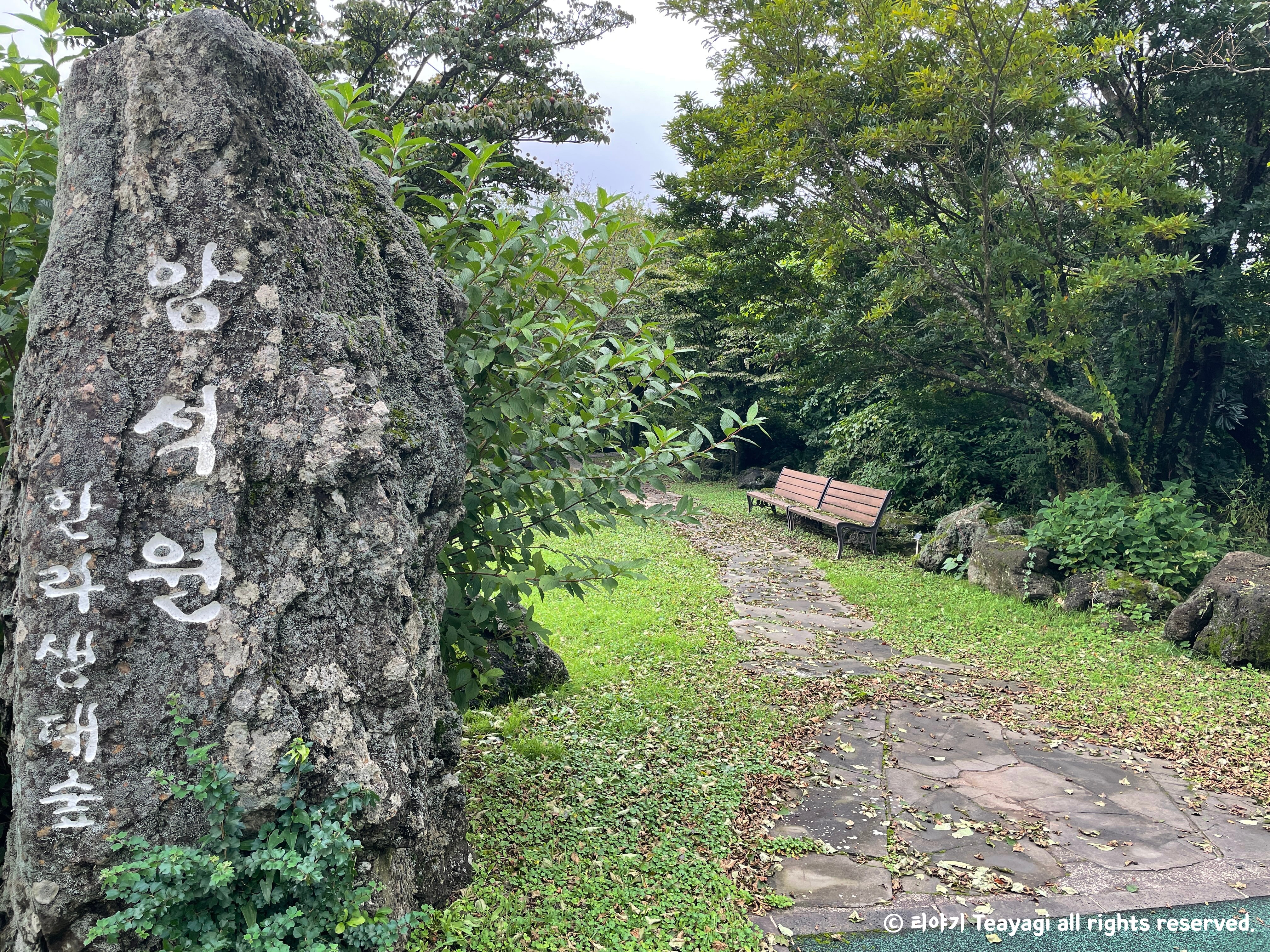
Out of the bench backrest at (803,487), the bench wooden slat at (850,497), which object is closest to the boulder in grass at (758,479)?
the bench backrest at (803,487)

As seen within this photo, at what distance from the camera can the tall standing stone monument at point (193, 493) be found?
6.18ft

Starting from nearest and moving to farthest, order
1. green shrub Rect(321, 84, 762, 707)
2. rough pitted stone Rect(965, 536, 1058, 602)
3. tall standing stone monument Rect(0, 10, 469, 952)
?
tall standing stone monument Rect(0, 10, 469, 952) → green shrub Rect(321, 84, 762, 707) → rough pitted stone Rect(965, 536, 1058, 602)

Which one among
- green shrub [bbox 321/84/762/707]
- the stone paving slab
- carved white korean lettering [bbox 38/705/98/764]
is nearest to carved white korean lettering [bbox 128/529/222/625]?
carved white korean lettering [bbox 38/705/98/764]

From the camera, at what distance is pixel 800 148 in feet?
→ 25.1

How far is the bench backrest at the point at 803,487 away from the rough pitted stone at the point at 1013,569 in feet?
11.3

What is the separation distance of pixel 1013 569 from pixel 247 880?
24.0 ft

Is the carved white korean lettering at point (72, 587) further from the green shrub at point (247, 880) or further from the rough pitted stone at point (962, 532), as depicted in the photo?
the rough pitted stone at point (962, 532)

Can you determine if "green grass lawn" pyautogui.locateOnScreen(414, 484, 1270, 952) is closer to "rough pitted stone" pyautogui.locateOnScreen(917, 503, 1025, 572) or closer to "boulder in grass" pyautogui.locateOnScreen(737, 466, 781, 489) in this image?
"rough pitted stone" pyautogui.locateOnScreen(917, 503, 1025, 572)

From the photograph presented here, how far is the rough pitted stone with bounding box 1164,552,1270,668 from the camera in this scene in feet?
17.6

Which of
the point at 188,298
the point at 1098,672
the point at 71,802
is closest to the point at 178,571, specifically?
the point at 71,802

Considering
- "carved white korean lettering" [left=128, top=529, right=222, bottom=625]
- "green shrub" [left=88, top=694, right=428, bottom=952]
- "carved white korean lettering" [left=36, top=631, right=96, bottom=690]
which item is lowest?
"green shrub" [left=88, top=694, right=428, bottom=952]

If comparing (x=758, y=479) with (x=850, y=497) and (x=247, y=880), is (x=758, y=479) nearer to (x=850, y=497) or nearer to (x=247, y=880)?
(x=850, y=497)

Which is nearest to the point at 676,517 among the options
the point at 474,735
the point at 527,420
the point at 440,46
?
the point at 527,420

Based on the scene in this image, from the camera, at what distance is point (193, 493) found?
1.97 metres
